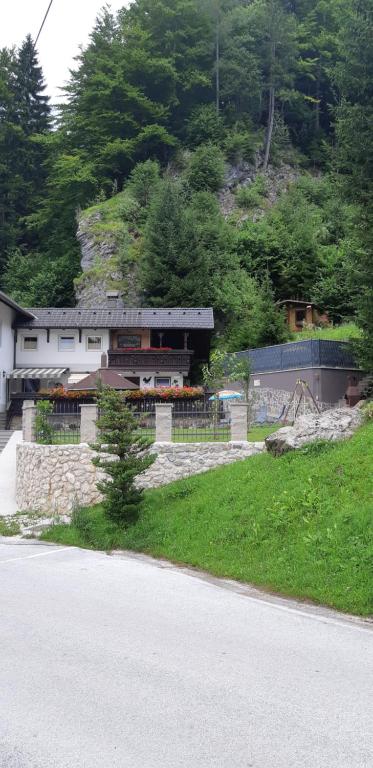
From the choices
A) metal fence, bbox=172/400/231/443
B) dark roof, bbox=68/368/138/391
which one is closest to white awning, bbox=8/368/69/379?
dark roof, bbox=68/368/138/391

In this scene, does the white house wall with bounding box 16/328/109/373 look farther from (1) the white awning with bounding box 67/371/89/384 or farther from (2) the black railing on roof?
(2) the black railing on roof

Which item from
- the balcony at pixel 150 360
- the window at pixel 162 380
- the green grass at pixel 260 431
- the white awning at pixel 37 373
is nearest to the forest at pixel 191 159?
the balcony at pixel 150 360

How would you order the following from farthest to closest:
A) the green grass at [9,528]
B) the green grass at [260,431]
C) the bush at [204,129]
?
1. the bush at [204,129]
2. the green grass at [260,431]
3. the green grass at [9,528]

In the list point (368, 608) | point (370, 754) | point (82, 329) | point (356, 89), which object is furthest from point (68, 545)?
point (82, 329)

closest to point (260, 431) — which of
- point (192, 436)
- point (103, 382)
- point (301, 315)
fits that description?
point (192, 436)

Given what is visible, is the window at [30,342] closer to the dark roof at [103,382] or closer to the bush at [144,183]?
→ the dark roof at [103,382]

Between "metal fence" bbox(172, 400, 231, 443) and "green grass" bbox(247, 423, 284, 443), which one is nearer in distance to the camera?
"metal fence" bbox(172, 400, 231, 443)

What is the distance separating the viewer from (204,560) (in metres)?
11.4

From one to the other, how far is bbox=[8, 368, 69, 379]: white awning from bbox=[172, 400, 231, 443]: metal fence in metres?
20.7

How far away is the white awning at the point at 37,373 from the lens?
123 ft

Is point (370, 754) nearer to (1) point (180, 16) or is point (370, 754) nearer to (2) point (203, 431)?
(2) point (203, 431)

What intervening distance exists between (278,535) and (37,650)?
226 inches

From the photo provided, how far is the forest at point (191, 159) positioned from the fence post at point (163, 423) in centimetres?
1522

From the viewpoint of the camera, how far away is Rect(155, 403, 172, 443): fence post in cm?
1725
